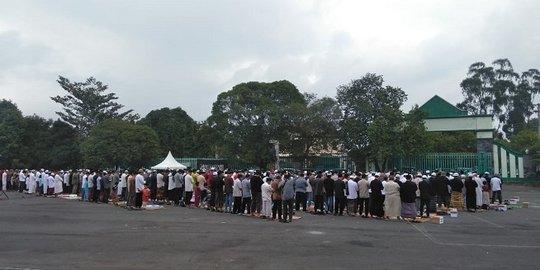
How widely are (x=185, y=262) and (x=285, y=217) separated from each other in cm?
787

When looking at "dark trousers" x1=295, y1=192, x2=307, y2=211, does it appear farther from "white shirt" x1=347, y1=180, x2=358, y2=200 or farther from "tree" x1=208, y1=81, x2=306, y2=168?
"tree" x1=208, y1=81, x2=306, y2=168

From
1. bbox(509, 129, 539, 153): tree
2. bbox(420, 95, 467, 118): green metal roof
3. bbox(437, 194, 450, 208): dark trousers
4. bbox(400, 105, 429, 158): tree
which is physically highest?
bbox(420, 95, 467, 118): green metal roof

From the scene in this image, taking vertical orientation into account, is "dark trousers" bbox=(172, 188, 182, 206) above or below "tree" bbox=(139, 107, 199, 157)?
below

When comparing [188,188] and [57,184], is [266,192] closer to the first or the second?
[188,188]

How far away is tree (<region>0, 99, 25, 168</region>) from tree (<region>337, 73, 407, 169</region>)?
3735 centimetres

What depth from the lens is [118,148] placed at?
44562mm

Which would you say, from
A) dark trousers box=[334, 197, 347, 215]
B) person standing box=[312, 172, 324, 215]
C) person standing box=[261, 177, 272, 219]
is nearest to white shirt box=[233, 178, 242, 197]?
person standing box=[261, 177, 272, 219]

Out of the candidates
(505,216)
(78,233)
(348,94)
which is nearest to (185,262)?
(78,233)

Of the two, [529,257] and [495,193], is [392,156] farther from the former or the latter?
[529,257]

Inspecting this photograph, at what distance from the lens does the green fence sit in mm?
31484

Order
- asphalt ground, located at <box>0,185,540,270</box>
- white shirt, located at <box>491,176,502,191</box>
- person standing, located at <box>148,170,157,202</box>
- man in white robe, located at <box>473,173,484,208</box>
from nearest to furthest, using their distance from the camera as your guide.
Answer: asphalt ground, located at <box>0,185,540,270</box>, man in white robe, located at <box>473,173,484,208</box>, white shirt, located at <box>491,176,502,191</box>, person standing, located at <box>148,170,157,202</box>

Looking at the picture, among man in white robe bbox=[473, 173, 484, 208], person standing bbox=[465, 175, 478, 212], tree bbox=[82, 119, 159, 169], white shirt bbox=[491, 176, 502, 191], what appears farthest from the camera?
tree bbox=[82, 119, 159, 169]

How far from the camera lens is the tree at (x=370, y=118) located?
3189cm

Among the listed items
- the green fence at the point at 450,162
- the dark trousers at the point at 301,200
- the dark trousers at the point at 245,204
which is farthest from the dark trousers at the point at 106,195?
the green fence at the point at 450,162
